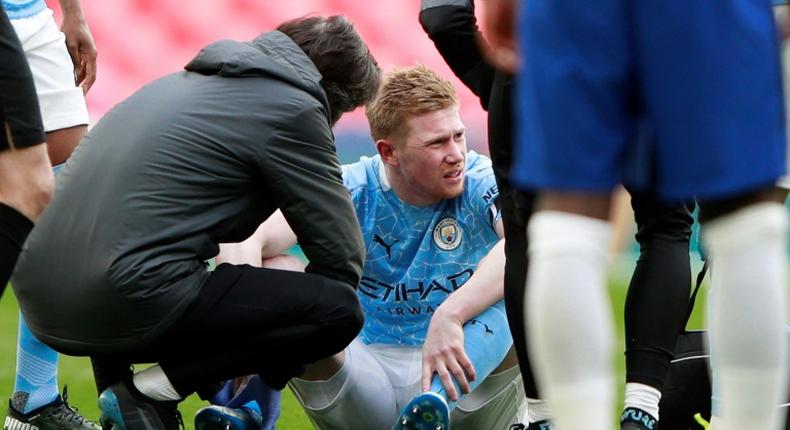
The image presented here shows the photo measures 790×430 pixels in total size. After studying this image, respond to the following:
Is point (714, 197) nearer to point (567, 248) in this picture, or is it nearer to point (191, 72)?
point (567, 248)

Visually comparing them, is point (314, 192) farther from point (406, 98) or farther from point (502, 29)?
point (502, 29)

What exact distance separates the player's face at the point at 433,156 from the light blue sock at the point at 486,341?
30cm

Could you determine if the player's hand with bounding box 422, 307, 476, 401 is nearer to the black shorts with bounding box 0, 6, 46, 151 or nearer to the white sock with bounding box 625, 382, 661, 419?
the white sock with bounding box 625, 382, 661, 419

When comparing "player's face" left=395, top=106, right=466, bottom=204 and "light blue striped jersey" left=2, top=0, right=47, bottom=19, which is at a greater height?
"player's face" left=395, top=106, right=466, bottom=204

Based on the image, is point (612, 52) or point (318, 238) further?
point (318, 238)

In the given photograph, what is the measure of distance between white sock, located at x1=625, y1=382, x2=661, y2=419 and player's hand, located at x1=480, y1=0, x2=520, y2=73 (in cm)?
70

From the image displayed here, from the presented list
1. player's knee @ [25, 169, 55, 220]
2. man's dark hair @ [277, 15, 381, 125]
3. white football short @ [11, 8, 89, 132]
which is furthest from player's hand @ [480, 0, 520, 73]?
white football short @ [11, 8, 89, 132]

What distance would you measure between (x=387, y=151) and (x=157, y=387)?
78 centimetres

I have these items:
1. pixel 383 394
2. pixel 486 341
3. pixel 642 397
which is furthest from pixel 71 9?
pixel 642 397

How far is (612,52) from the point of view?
174 centimetres

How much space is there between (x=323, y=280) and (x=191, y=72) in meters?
0.49

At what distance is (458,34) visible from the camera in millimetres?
2744

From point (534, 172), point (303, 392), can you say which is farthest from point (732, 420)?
point (303, 392)

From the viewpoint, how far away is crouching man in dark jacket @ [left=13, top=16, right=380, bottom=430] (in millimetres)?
2643
